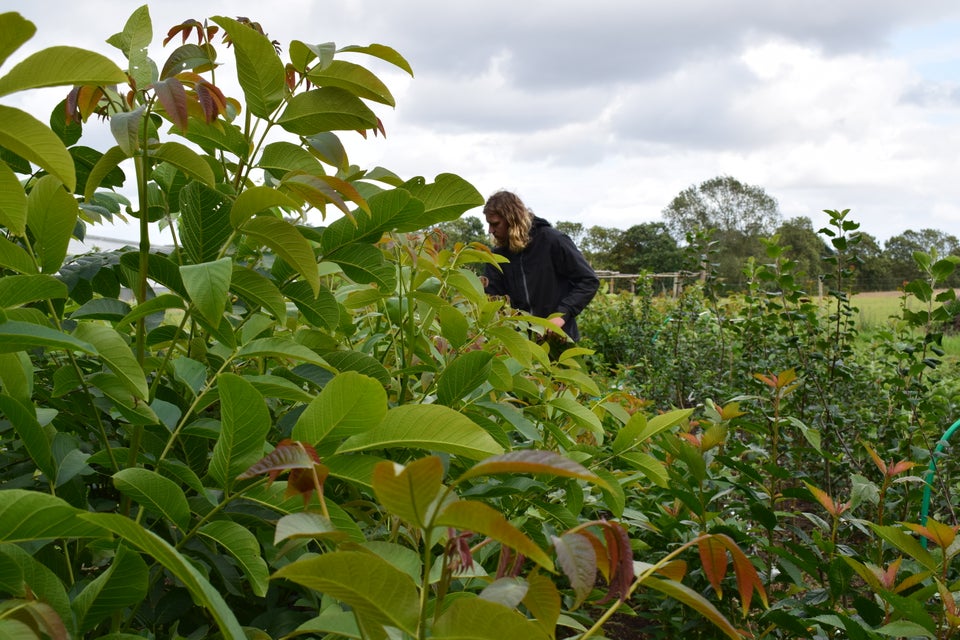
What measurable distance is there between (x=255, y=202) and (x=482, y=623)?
1.72 ft

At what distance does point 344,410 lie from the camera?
2.48ft

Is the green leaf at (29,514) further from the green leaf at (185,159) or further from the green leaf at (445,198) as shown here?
the green leaf at (445,198)

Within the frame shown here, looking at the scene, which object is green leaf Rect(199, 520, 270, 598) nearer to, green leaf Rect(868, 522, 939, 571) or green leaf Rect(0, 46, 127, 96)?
green leaf Rect(0, 46, 127, 96)

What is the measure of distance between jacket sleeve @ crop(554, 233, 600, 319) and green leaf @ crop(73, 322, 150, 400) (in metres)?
4.54

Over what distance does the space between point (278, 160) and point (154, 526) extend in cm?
54

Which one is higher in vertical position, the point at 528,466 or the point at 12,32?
the point at 12,32

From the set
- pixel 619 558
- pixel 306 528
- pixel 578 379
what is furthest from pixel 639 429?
pixel 306 528

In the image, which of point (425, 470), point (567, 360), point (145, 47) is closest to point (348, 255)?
point (145, 47)

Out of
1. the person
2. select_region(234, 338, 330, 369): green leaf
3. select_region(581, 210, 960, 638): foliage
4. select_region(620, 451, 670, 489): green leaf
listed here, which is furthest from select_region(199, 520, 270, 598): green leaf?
the person

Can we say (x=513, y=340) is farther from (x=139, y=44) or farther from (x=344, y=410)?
(x=139, y=44)

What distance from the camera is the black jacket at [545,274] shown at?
543 centimetres

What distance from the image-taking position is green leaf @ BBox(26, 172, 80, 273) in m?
0.95

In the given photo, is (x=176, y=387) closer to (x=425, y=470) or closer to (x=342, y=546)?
(x=342, y=546)

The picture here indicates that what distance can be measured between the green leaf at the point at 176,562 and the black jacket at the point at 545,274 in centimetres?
480
